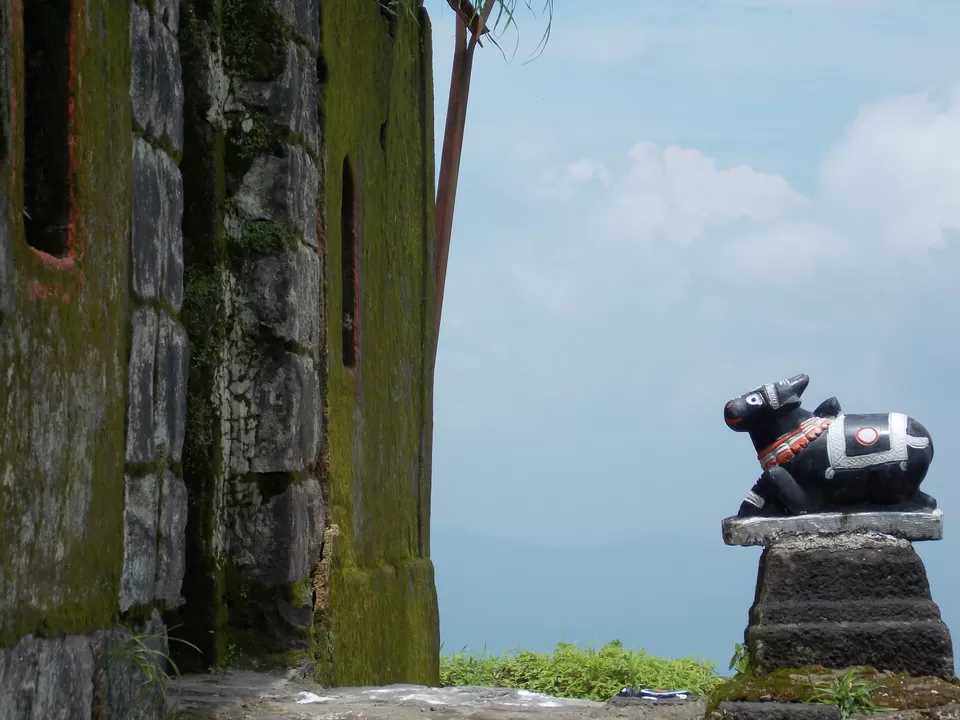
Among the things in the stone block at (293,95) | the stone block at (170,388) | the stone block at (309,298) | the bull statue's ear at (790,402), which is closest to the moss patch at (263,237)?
the stone block at (309,298)

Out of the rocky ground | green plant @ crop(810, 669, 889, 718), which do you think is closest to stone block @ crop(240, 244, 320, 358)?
the rocky ground

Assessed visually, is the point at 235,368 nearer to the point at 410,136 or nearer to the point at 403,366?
the point at 403,366

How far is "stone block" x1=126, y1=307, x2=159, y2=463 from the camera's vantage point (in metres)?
3.53

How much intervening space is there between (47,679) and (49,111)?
56.1 inches

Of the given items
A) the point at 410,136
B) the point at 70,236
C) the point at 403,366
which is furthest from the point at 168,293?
the point at 410,136

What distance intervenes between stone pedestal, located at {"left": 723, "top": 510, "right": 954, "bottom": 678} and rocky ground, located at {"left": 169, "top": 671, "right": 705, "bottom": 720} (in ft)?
1.33

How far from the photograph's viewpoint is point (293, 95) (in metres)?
4.80

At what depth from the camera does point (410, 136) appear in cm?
740

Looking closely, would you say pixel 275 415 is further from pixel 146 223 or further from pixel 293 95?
pixel 293 95

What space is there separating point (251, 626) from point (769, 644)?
1888 millimetres

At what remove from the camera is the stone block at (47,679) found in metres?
2.79

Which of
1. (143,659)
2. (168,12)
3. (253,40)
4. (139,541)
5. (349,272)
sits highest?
(253,40)

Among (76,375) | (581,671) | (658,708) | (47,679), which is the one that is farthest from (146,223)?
(581,671)

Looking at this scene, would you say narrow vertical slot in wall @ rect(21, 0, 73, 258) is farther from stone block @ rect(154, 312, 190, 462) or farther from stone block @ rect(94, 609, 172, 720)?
stone block @ rect(94, 609, 172, 720)
